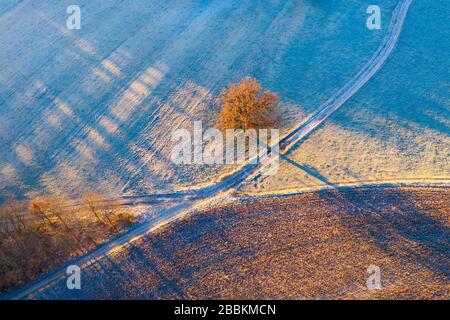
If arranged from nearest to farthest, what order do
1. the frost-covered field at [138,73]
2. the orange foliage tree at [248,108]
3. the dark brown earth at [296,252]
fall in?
the dark brown earth at [296,252] → the orange foliage tree at [248,108] → the frost-covered field at [138,73]

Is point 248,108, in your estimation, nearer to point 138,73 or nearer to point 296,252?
point 296,252

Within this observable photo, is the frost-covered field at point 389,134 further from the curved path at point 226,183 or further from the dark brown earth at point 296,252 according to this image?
the dark brown earth at point 296,252

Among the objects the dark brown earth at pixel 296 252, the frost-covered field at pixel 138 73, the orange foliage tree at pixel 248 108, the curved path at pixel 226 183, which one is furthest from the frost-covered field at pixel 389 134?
the orange foliage tree at pixel 248 108

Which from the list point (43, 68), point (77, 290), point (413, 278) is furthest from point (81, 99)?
point (413, 278)

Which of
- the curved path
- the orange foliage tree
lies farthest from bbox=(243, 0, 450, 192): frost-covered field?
the orange foliage tree

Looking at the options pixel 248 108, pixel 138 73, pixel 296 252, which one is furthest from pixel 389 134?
pixel 138 73

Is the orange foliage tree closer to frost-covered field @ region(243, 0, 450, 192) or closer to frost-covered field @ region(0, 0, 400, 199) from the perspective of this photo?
frost-covered field @ region(0, 0, 400, 199)

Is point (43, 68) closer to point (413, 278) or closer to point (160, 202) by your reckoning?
point (160, 202)

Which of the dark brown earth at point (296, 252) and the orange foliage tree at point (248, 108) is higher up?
the orange foliage tree at point (248, 108)
